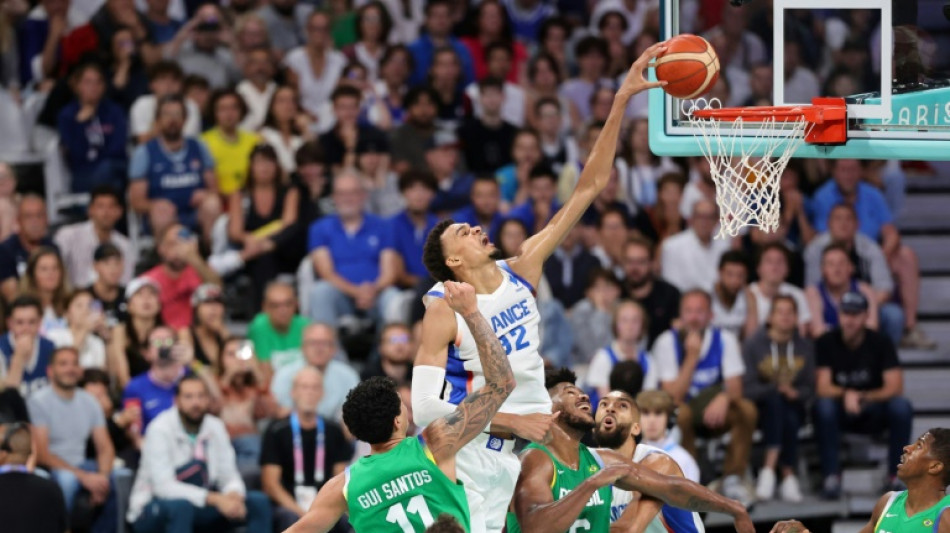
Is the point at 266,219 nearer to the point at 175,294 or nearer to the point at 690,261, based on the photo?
the point at 175,294

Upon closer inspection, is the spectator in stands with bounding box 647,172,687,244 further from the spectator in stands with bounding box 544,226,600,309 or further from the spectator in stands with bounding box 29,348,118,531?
the spectator in stands with bounding box 29,348,118,531

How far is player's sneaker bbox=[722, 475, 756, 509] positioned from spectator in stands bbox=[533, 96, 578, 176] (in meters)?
3.50

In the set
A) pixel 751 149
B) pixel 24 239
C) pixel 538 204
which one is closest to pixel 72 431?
pixel 24 239

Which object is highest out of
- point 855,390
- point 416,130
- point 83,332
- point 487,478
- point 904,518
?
point 416,130

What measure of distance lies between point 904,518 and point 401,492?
2.62 meters

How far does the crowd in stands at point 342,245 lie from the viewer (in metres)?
10.9

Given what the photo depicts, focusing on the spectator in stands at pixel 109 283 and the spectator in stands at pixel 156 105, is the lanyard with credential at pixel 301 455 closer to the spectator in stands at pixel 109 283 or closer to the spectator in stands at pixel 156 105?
the spectator in stands at pixel 109 283

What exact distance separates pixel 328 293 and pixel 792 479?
3.69 metres

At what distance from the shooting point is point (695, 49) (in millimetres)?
7703

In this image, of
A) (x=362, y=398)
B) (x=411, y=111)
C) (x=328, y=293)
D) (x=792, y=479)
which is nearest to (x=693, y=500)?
(x=362, y=398)

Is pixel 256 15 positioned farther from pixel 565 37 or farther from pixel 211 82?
pixel 565 37

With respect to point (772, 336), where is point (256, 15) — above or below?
above

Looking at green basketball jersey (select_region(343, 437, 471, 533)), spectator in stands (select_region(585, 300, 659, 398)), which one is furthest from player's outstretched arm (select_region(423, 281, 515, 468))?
spectator in stands (select_region(585, 300, 659, 398))

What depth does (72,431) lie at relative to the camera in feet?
35.4
